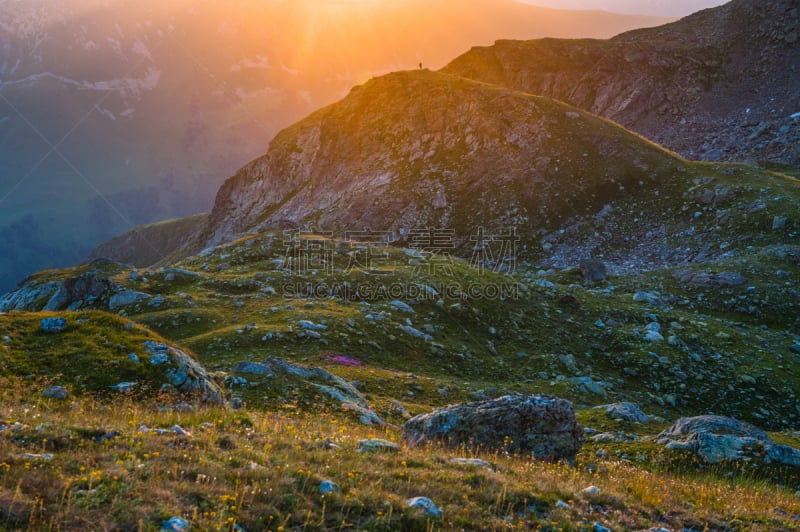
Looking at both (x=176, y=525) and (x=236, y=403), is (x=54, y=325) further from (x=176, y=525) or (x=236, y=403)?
(x=176, y=525)

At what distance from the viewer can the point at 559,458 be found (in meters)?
11.8

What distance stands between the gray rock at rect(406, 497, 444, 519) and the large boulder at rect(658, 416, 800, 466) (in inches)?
352

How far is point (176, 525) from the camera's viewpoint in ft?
19.4

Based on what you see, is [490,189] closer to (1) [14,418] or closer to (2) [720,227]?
(2) [720,227]

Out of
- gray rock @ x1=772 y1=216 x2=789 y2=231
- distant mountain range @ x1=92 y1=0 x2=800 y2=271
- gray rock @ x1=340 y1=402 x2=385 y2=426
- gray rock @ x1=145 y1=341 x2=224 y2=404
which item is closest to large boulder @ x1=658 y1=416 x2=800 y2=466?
gray rock @ x1=340 y1=402 x2=385 y2=426

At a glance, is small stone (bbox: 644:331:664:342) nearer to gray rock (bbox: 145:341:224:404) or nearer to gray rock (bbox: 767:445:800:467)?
gray rock (bbox: 767:445:800:467)

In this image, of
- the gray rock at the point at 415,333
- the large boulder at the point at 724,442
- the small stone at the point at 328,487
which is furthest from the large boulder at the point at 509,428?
the gray rock at the point at 415,333

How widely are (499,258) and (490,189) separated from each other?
11.0 m

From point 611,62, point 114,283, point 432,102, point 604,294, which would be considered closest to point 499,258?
point 604,294

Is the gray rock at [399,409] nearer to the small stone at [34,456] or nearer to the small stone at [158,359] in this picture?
the small stone at [158,359]

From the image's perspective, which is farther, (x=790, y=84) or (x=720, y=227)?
(x=790, y=84)

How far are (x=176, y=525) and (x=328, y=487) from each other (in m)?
2.27

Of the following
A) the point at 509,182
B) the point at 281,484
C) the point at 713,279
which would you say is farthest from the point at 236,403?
the point at 509,182

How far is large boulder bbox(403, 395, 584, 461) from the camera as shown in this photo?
11.7 metres
